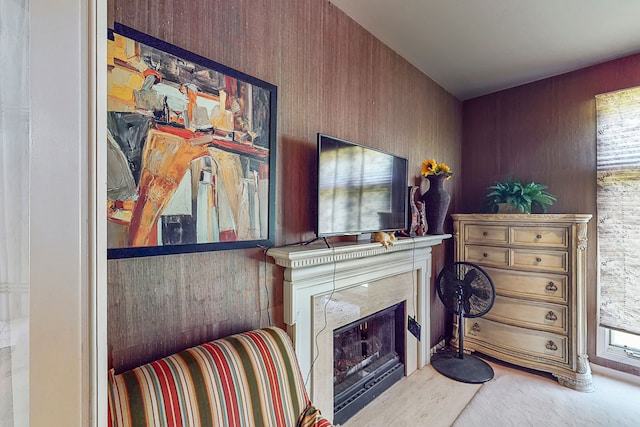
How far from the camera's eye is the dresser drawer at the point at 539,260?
2.36m

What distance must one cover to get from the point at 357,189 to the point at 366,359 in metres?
1.30

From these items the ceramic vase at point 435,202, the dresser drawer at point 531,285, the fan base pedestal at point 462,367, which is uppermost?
the ceramic vase at point 435,202

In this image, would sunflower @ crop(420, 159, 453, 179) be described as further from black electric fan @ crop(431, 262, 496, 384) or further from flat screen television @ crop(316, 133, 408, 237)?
black electric fan @ crop(431, 262, 496, 384)

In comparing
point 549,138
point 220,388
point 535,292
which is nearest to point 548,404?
point 535,292

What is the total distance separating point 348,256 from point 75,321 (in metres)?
1.27

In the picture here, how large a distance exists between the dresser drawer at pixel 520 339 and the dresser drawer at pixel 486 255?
22.0 inches

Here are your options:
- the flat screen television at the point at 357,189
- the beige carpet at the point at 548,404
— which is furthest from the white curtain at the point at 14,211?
the beige carpet at the point at 548,404

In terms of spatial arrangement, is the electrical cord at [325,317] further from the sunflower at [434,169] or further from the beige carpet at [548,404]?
the sunflower at [434,169]

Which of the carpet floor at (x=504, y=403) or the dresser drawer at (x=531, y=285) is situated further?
the dresser drawer at (x=531, y=285)

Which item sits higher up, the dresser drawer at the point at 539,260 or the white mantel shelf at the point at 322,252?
the white mantel shelf at the point at 322,252

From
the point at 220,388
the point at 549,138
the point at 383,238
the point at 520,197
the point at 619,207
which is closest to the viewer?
the point at 220,388

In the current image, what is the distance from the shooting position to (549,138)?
8.93 ft

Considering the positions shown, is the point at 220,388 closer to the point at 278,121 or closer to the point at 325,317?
the point at 325,317

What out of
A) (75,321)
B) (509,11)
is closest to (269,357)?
(75,321)
